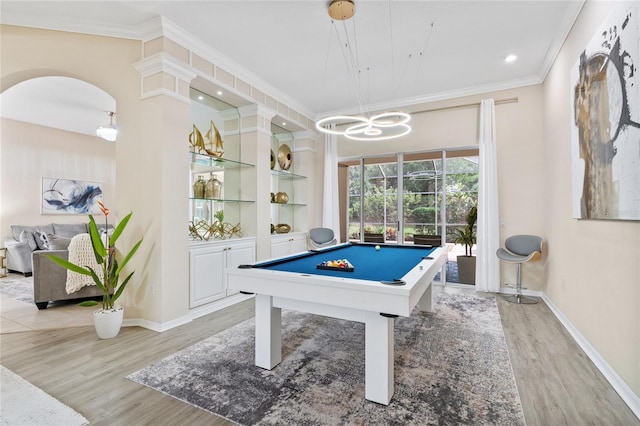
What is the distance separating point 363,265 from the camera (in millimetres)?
2518

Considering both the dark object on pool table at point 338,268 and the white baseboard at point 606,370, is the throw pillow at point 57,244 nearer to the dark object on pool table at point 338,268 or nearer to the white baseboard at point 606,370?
the dark object on pool table at point 338,268

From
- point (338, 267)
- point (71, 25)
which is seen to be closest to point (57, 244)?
point (71, 25)

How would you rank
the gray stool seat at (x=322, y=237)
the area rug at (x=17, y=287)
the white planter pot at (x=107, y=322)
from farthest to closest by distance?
the gray stool seat at (x=322, y=237)
the area rug at (x=17, y=287)
the white planter pot at (x=107, y=322)

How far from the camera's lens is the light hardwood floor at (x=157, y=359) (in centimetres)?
177

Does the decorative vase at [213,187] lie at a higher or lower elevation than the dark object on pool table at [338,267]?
higher

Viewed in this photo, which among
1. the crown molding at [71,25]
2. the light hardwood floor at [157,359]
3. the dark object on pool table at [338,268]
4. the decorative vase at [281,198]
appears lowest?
the light hardwood floor at [157,359]

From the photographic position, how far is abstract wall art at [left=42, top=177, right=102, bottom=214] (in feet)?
20.9

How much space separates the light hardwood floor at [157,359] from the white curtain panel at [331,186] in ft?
9.24

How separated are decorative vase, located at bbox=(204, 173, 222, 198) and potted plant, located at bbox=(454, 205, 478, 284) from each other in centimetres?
393

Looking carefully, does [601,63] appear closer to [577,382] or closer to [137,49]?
[577,382]

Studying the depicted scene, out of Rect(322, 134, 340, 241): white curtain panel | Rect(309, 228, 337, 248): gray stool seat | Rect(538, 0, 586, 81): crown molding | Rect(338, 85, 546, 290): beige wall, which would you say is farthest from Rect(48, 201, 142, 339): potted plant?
Rect(338, 85, 546, 290): beige wall

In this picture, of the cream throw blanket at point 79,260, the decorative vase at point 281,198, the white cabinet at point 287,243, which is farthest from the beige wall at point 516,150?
the cream throw blanket at point 79,260

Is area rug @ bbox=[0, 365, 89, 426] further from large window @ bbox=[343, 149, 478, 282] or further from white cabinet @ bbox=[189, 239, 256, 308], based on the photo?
large window @ bbox=[343, 149, 478, 282]

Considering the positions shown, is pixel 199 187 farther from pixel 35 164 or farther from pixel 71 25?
pixel 35 164
